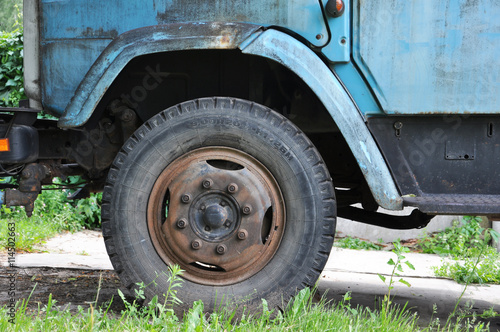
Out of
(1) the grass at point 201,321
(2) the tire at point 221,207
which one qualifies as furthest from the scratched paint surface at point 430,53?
(1) the grass at point 201,321

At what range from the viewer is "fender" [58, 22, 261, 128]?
2471 mm

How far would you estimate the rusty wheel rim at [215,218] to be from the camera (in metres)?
2.45

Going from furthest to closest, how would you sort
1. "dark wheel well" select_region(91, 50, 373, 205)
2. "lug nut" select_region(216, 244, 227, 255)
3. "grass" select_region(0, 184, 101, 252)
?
"grass" select_region(0, 184, 101, 252), "dark wheel well" select_region(91, 50, 373, 205), "lug nut" select_region(216, 244, 227, 255)

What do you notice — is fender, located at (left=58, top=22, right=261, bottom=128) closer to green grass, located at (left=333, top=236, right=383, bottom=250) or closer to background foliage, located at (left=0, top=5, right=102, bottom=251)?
background foliage, located at (left=0, top=5, right=102, bottom=251)

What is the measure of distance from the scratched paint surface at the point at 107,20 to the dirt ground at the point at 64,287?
1.01 metres

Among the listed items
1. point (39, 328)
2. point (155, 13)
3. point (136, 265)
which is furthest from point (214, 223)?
point (155, 13)

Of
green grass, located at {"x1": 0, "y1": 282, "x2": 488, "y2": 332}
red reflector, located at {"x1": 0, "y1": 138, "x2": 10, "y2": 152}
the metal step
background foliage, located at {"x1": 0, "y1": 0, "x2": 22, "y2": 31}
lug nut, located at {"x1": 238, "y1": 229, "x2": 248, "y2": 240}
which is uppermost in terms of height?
background foliage, located at {"x1": 0, "y1": 0, "x2": 22, "y2": 31}

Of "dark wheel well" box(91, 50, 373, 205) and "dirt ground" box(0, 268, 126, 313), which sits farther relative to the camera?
"dirt ground" box(0, 268, 126, 313)

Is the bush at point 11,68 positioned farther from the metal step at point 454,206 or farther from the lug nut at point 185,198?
the metal step at point 454,206

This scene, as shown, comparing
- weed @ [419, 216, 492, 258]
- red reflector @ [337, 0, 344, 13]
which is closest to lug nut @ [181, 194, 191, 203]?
red reflector @ [337, 0, 344, 13]

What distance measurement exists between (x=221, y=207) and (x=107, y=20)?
3.49ft

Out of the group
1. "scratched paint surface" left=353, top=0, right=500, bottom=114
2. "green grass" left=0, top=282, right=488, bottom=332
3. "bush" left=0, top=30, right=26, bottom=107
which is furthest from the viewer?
"bush" left=0, top=30, right=26, bottom=107

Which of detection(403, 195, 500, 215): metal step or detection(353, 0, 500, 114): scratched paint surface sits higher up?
detection(353, 0, 500, 114): scratched paint surface

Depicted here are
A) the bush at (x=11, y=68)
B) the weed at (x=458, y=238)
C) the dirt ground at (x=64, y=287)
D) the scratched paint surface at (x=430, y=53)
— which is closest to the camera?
the scratched paint surface at (x=430, y=53)
